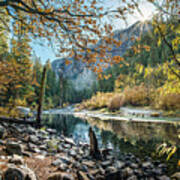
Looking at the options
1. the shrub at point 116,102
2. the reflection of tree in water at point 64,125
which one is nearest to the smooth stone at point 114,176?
the reflection of tree in water at point 64,125

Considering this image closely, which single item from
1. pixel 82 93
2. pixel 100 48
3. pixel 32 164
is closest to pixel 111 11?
pixel 100 48

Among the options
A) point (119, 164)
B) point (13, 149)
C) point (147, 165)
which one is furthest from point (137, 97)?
point (13, 149)

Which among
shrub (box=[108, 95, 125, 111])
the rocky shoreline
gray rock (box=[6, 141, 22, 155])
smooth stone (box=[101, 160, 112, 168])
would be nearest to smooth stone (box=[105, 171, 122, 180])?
the rocky shoreline

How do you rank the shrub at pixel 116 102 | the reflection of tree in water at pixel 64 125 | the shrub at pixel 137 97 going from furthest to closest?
the shrub at pixel 116 102
the shrub at pixel 137 97
the reflection of tree in water at pixel 64 125

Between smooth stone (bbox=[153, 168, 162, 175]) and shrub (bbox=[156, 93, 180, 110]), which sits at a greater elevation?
shrub (bbox=[156, 93, 180, 110])

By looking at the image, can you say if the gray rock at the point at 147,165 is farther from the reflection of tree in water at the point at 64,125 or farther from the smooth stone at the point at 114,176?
the reflection of tree in water at the point at 64,125

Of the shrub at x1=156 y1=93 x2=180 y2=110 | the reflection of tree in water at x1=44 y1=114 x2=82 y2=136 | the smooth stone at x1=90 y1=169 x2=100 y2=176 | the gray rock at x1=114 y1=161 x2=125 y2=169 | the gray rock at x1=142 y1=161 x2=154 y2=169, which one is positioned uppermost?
the shrub at x1=156 y1=93 x2=180 y2=110

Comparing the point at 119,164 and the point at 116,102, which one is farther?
the point at 116,102

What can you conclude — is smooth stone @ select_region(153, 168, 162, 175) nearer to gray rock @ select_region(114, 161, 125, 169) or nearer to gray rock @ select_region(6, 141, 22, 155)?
gray rock @ select_region(114, 161, 125, 169)

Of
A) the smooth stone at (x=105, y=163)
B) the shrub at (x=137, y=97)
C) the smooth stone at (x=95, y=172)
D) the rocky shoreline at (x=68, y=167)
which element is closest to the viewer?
the rocky shoreline at (x=68, y=167)

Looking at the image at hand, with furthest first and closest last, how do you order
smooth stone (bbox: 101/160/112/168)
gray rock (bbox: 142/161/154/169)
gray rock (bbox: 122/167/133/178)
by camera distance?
smooth stone (bbox: 101/160/112/168), gray rock (bbox: 142/161/154/169), gray rock (bbox: 122/167/133/178)

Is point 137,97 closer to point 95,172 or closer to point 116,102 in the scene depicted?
point 116,102

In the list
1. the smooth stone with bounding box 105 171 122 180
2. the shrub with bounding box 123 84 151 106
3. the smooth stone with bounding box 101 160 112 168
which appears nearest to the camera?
the smooth stone with bounding box 105 171 122 180

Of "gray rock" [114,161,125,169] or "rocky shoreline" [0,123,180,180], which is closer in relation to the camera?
"rocky shoreline" [0,123,180,180]
